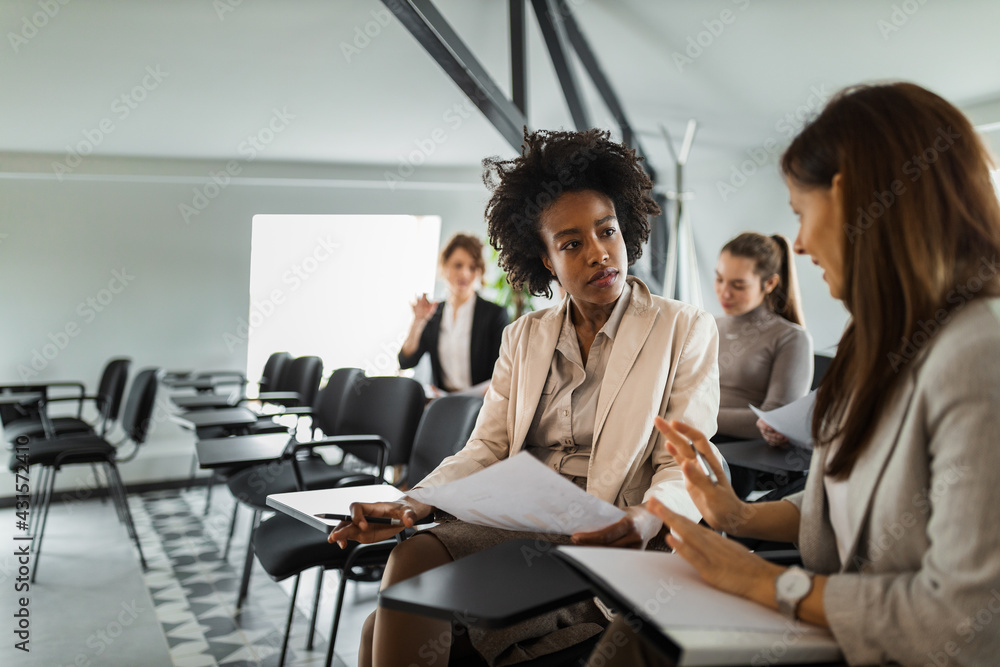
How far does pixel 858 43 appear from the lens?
400cm

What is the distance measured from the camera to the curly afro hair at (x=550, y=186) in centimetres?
185

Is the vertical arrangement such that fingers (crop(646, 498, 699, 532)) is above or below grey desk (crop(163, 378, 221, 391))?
above

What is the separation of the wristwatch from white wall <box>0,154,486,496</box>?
4968 millimetres

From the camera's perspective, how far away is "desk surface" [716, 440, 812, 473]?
7.13 ft

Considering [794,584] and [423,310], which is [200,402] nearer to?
[423,310]

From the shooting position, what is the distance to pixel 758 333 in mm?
2957

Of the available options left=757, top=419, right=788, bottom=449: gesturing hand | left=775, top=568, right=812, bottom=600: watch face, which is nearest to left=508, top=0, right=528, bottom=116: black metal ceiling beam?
left=757, top=419, right=788, bottom=449: gesturing hand

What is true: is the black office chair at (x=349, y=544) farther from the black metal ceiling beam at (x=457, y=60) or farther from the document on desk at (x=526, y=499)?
the black metal ceiling beam at (x=457, y=60)

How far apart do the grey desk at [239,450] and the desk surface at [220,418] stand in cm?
46

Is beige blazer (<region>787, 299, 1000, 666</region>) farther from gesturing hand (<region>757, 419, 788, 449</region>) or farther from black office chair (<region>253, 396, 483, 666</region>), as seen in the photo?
gesturing hand (<region>757, 419, 788, 449</region>)

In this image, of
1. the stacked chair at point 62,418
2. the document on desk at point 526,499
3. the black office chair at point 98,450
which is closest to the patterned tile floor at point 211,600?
the black office chair at point 98,450

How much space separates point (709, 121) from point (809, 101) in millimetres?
824

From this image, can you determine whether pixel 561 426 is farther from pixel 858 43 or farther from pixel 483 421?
pixel 858 43

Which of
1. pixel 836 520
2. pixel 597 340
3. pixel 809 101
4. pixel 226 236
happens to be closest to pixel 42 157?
pixel 226 236
